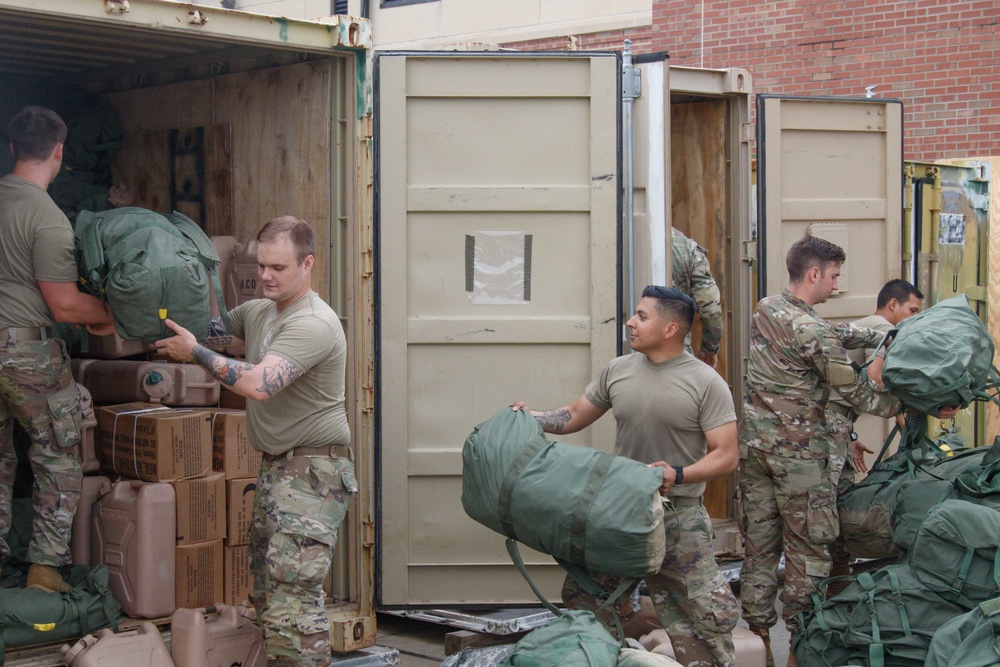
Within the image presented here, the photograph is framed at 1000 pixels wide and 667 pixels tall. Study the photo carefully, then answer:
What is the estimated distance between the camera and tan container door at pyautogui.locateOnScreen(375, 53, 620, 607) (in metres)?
5.61

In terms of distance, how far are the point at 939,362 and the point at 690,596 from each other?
5.42ft

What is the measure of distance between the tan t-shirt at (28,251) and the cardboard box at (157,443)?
0.77 m

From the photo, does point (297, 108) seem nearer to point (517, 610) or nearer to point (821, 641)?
point (517, 610)

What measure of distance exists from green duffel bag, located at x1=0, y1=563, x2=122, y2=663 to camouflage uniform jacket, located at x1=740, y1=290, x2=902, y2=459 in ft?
9.96

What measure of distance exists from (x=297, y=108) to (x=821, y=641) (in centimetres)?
353

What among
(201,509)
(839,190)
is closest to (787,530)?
(839,190)

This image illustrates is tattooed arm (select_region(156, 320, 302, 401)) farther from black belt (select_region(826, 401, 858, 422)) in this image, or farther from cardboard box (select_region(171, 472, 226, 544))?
black belt (select_region(826, 401, 858, 422))

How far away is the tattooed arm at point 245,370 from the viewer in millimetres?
4285

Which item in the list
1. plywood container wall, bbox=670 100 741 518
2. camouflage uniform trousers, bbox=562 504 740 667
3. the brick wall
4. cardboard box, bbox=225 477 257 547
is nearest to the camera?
camouflage uniform trousers, bbox=562 504 740 667

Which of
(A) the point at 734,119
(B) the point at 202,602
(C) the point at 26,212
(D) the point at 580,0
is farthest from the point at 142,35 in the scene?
(D) the point at 580,0

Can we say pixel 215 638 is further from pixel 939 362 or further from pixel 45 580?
pixel 939 362

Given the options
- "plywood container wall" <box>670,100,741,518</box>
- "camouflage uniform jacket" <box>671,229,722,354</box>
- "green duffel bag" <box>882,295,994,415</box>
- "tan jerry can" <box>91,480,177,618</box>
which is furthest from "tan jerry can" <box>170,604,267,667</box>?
"plywood container wall" <box>670,100,741,518</box>

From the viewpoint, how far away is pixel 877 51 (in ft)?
39.1

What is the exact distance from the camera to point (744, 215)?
7.01 m
